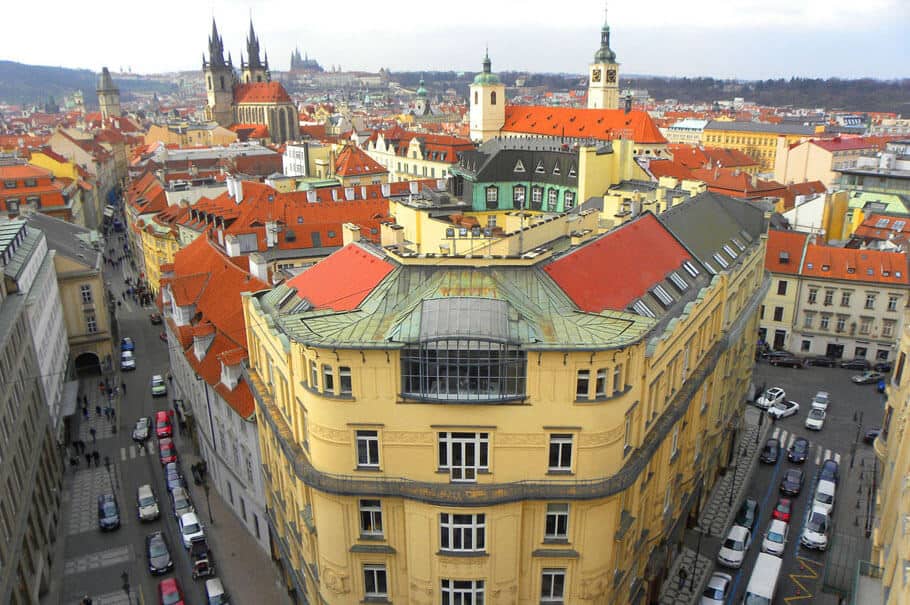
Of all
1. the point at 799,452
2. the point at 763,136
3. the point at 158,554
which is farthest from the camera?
the point at 763,136

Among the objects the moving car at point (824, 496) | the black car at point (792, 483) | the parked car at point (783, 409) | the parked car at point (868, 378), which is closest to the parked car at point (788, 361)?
the parked car at point (868, 378)

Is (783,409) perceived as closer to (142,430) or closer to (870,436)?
(870,436)

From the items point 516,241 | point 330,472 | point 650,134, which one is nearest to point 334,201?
point 516,241

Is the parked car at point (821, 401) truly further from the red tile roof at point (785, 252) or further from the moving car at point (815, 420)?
A: the red tile roof at point (785, 252)

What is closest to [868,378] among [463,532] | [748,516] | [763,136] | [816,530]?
[816,530]

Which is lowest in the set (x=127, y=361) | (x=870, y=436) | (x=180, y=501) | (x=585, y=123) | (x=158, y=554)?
(x=158, y=554)

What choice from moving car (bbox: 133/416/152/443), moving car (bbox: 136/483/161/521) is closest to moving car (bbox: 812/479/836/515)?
moving car (bbox: 136/483/161/521)

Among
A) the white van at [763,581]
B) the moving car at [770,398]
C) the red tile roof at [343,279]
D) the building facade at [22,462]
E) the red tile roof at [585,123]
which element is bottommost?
the white van at [763,581]
